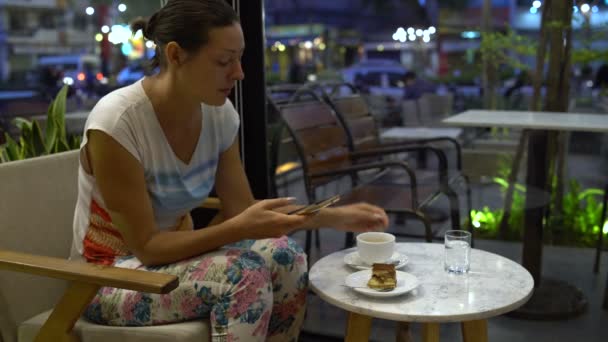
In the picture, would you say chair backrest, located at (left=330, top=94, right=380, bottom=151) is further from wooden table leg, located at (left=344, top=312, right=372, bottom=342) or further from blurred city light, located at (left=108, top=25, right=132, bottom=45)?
wooden table leg, located at (left=344, top=312, right=372, bottom=342)

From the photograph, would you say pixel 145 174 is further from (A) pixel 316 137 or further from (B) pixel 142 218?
(A) pixel 316 137

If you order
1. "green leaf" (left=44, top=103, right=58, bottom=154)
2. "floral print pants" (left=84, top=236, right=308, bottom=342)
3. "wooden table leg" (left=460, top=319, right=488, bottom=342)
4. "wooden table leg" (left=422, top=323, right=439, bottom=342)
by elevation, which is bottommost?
"wooden table leg" (left=460, top=319, right=488, bottom=342)

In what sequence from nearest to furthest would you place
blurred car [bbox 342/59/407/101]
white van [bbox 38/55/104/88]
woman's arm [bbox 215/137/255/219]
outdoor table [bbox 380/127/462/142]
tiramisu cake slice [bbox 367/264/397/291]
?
tiramisu cake slice [bbox 367/264/397/291] → woman's arm [bbox 215/137/255/219] → outdoor table [bbox 380/127/462/142] → blurred car [bbox 342/59/407/101] → white van [bbox 38/55/104/88]

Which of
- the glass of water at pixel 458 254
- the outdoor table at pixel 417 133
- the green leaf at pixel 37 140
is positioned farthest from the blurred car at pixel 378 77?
the green leaf at pixel 37 140

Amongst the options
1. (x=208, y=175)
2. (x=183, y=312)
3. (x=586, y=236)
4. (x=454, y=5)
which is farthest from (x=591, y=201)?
(x=183, y=312)

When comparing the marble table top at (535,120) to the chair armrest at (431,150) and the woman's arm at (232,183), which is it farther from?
the woman's arm at (232,183)

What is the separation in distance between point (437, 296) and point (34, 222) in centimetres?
124

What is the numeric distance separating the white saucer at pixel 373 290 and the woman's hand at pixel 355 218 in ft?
0.71

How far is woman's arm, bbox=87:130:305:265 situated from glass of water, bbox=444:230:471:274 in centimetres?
42

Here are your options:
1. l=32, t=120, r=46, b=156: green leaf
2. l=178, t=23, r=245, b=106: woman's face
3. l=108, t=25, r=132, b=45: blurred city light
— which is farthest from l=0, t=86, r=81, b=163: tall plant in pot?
l=178, t=23, r=245, b=106: woman's face

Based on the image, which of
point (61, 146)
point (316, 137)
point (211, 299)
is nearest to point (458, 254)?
point (211, 299)

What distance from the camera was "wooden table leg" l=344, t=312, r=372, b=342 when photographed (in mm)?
1526

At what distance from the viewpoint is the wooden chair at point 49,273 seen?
1491 millimetres

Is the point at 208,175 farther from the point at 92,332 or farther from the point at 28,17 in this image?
the point at 28,17
